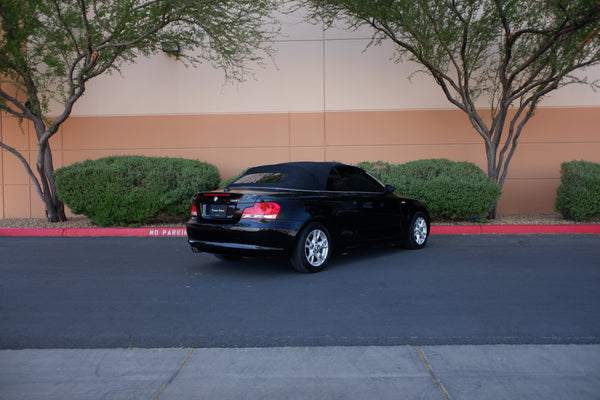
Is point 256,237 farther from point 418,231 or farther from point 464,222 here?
point 464,222

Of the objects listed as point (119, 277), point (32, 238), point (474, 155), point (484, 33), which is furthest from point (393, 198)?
point (32, 238)

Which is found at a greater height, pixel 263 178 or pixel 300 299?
pixel 263 178

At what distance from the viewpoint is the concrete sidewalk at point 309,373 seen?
316 cm

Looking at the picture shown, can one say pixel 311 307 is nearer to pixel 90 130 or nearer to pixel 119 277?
pixel 119 277

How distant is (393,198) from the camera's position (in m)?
8.20

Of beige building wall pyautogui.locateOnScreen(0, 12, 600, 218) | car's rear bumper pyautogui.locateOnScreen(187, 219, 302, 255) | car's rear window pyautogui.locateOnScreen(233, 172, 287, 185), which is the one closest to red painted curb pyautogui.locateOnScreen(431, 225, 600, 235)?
beige building wall pyautogui.locateOnScreen(0, 12, 600, 218)

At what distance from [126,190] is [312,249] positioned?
6.12 meters

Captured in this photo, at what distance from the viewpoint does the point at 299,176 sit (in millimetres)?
7172

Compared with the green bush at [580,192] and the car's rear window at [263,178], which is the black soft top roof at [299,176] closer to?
the car's rear window at [263,178]

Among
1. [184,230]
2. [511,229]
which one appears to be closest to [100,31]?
[184,230]

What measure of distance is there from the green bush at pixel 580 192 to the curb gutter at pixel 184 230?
60 centimetres

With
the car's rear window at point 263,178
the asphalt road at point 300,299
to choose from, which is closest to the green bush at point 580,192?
the asphalt road at point 300,299

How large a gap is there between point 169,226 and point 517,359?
910 centimetres

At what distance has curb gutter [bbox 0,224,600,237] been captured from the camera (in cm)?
1070
